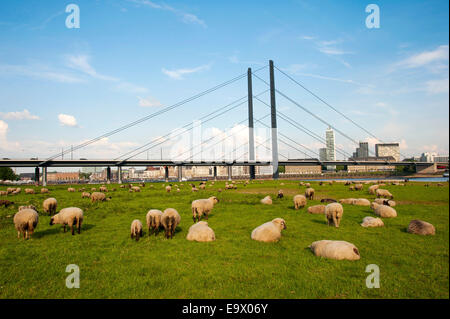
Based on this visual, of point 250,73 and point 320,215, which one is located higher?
point 250,73

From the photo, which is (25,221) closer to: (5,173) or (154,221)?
(154,221)

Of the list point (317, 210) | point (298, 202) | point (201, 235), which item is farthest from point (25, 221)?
point (298, 202)

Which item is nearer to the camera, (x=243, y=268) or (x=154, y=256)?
(x=243, y=268)

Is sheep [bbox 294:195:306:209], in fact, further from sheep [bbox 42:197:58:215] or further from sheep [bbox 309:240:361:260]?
sheep [bbox 42:197:58:215]

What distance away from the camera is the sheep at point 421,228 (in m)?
12.5

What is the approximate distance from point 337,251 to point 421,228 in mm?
6164

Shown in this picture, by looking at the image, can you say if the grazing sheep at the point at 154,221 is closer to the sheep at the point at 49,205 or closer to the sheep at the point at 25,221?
the sheep at the point at 25,221

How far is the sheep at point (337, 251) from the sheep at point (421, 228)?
5381mm

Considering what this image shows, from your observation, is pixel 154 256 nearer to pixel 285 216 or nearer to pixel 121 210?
pixel 285 216

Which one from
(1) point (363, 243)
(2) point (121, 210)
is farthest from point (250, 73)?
(1) point (363, 243)

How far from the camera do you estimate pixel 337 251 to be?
970 centimetres

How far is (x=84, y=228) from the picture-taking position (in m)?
16.2
